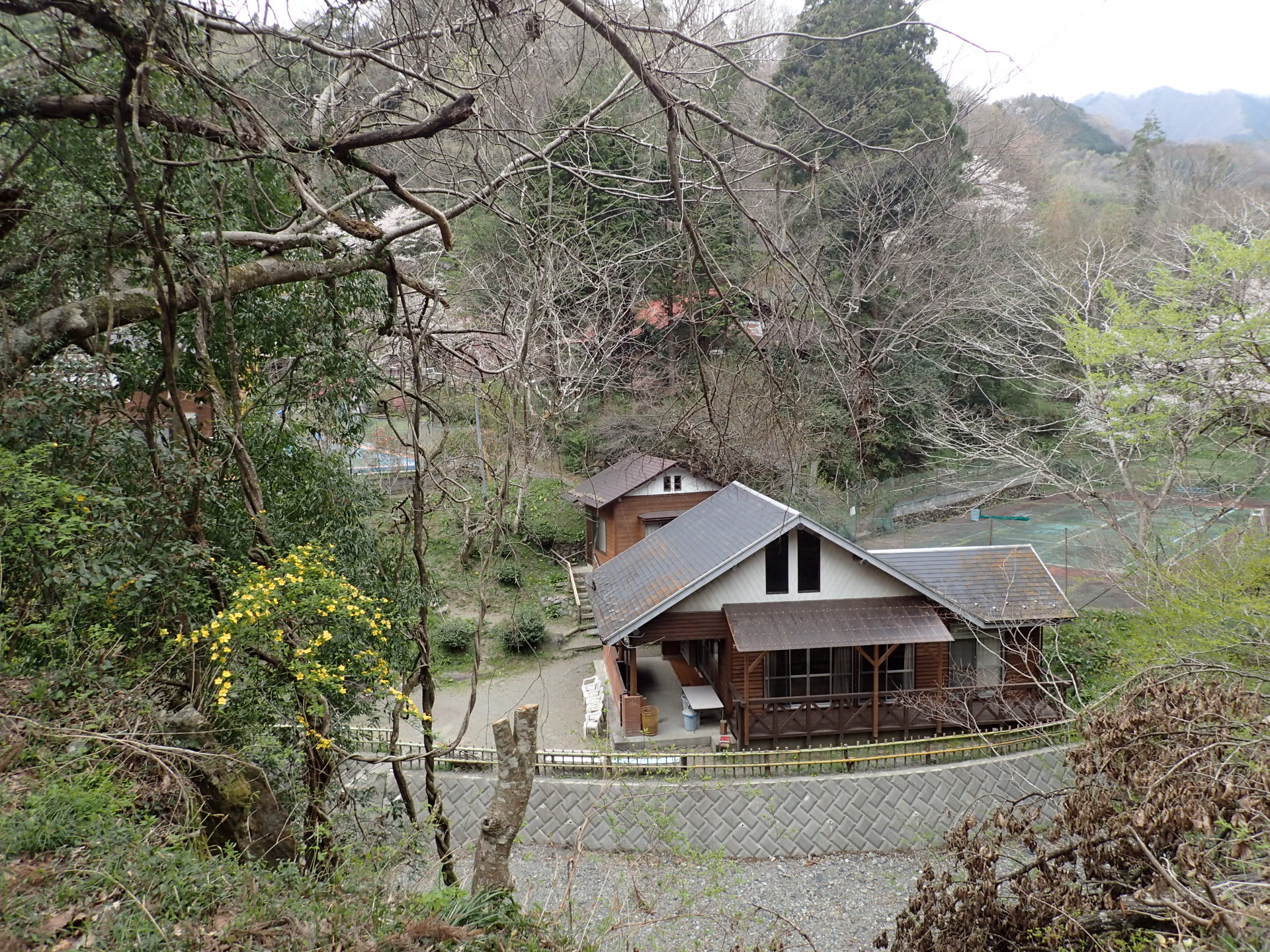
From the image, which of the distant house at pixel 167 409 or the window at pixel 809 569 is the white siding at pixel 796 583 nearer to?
the window at pixel 809 569

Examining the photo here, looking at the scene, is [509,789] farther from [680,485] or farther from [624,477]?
[680,485]

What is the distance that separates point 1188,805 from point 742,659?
8.54 meters

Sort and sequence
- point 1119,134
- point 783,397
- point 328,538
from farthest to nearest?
1. point 1119,134
2. point 328,538
3. point 783,397

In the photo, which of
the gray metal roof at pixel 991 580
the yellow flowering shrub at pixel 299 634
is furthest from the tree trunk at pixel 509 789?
the gray metal roof at pixel 991 580

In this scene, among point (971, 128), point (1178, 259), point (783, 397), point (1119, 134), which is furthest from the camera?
point (1119, 134)

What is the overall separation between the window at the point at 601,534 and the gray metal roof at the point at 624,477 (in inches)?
25.2

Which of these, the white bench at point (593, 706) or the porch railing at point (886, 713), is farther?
the white bench at point (593, 706)

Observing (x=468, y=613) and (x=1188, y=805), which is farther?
(x=468, y=613)

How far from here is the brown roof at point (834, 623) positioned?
1162 centimetres

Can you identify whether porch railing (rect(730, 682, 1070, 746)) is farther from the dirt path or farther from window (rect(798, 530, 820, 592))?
the dirt path

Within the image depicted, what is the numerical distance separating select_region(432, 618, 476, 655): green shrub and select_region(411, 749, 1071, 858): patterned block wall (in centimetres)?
527

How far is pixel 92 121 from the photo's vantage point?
15.0ft

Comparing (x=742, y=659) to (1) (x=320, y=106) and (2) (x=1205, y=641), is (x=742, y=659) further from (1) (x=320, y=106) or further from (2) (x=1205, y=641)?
(1) (x=320, y=106)

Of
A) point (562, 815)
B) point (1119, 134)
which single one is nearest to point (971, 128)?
point (562, 815)
